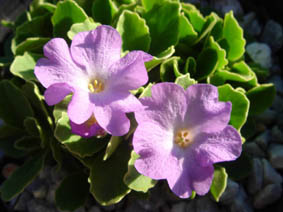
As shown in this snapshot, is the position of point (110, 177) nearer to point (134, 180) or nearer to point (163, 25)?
point (134, 180)

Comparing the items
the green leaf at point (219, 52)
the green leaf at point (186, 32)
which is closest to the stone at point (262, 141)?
the green leaf at point (219, 52)

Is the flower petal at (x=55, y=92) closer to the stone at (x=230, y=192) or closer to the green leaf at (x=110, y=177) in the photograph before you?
the green leaf at (x=110, y=177)

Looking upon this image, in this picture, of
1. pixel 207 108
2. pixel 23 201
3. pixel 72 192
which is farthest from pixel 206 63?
pixel 23 201

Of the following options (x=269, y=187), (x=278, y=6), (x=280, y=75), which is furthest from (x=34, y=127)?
(x=278, y=6)

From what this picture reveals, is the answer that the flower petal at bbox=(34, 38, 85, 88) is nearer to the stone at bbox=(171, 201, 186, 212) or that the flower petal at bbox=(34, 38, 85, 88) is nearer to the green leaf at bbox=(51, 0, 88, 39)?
the green leaf at bbox=(51, 0, 88, 39)

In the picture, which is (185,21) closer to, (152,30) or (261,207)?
(152,30)

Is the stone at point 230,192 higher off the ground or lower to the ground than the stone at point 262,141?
lower

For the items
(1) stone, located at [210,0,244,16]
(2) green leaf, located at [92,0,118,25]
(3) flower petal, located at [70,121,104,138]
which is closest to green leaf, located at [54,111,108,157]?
(3) flower petal, located at [70,121,104,138]
